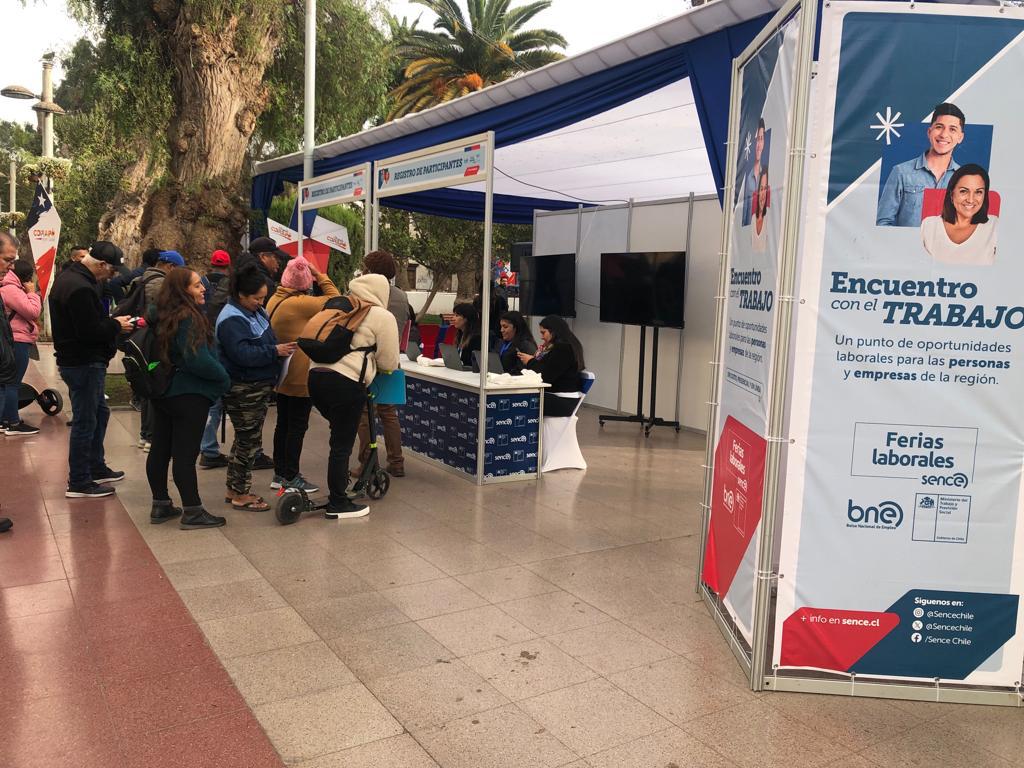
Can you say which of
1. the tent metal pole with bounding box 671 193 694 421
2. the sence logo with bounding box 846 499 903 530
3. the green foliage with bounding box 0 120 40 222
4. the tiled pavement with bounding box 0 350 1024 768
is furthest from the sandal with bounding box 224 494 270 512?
the green foliage with bounding box 0 120 40 222

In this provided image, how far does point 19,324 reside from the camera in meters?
7.43

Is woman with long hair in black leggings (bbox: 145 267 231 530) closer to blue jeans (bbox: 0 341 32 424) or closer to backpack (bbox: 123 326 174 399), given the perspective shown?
backpack (bbox: 123 326 174 399)

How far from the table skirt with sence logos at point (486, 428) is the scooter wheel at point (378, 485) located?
0.79 meters

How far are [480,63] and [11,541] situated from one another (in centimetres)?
2161

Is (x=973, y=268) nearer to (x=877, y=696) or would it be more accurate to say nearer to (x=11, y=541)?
(x=877, y=696)

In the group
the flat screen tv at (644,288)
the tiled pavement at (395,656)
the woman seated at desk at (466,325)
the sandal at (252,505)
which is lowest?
the tiled pavement at (395,656)

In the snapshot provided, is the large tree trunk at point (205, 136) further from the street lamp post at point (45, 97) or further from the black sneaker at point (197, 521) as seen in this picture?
the black sneaker at point (197, 521)

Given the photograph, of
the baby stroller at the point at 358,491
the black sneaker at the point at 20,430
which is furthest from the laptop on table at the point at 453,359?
the black sneaker at the point at 20,430

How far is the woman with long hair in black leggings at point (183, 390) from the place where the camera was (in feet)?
15.5

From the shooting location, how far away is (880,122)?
9.53 ft

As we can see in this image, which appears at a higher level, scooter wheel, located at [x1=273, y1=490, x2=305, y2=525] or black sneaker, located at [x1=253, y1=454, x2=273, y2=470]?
scooter wheel, located at [x1=273, y1=490, x2=305, y2=525]

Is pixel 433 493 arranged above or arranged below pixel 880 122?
below

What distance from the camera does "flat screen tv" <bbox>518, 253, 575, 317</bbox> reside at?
10.6 m

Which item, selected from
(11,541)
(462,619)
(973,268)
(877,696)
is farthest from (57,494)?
(973,268)
